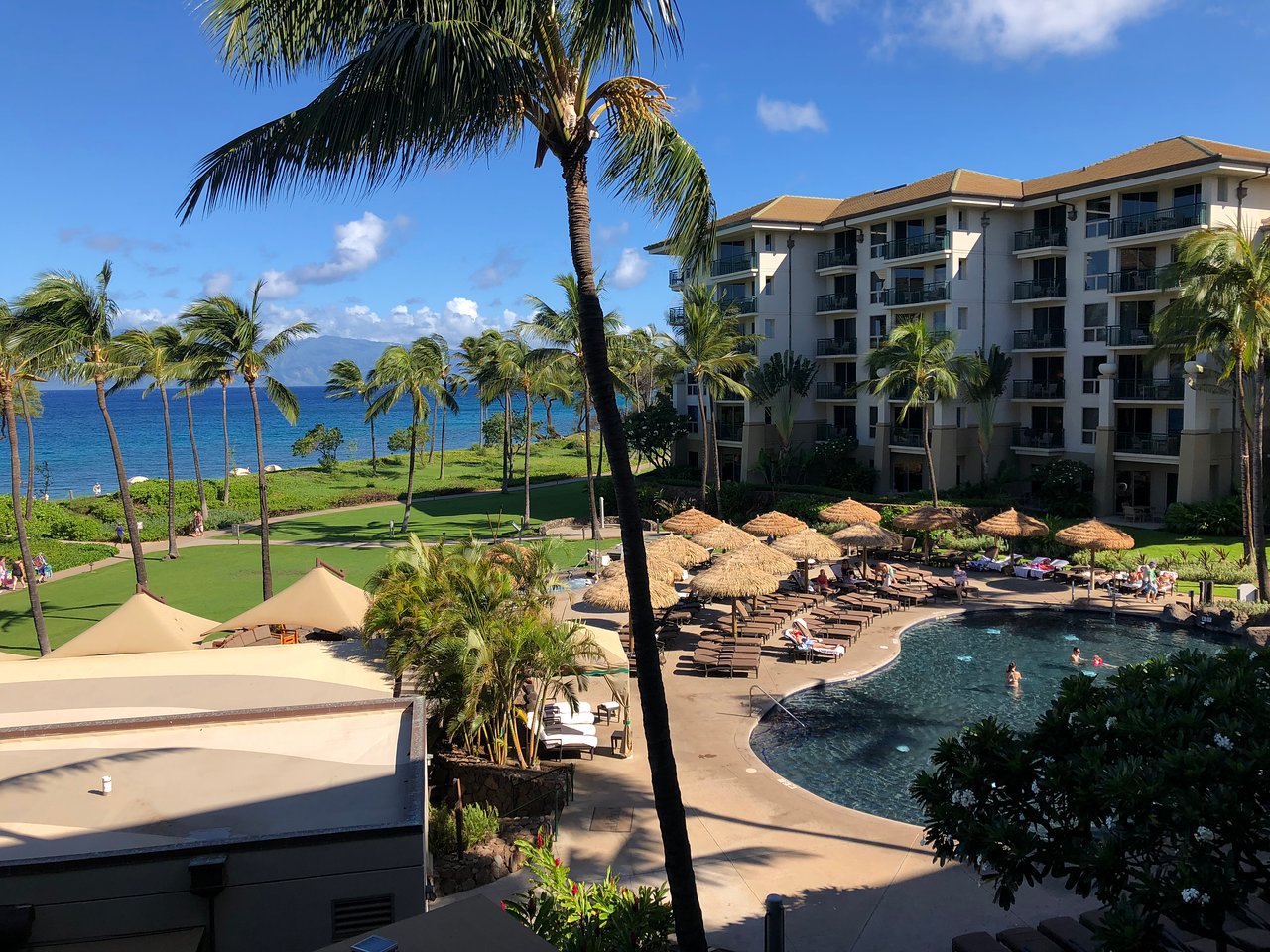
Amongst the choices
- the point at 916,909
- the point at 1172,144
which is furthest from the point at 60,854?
the point at 1172,144

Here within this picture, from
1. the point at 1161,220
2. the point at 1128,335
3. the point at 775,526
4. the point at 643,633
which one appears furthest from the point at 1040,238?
the point at 643,633

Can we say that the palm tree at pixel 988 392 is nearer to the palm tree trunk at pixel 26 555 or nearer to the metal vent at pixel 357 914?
the palm tree trunk at pixel 26 555

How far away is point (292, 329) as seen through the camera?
2936 centimetres

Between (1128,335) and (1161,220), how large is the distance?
433cm

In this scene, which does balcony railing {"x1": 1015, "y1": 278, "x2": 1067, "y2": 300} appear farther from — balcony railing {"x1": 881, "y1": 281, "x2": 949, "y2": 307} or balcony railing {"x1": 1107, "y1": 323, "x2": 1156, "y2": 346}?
balcony railing {"x1": 881, "y1": 281, "x2": 949, "y2": 307}

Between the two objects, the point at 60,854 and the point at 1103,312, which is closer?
the point at 60,854

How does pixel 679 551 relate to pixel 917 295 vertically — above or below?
below

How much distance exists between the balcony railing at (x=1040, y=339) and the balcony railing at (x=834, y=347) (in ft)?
24.3

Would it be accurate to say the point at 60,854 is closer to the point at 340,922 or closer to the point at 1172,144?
the point at 340,922

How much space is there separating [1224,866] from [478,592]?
1127 cm

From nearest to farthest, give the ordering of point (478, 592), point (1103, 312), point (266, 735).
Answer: point (266, 735)
point (478, 592)
point (1103, 312)

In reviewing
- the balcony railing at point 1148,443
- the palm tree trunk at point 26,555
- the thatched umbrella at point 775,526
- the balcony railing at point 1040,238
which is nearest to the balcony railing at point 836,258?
the balcony railing at point 1040,238

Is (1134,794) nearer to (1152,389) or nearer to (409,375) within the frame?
(1152,389)

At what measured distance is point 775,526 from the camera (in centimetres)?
2852
